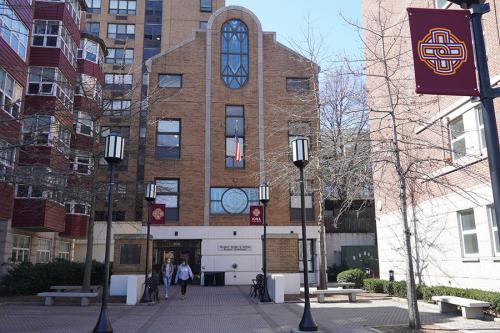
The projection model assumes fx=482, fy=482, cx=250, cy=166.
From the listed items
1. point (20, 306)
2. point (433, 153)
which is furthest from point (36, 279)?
point (433, 153)

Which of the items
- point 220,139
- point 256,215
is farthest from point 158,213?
point 220,139

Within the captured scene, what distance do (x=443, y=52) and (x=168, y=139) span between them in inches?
1079

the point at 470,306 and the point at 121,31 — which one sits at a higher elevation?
the point at 121,31

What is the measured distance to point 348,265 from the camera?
3291 centimetres

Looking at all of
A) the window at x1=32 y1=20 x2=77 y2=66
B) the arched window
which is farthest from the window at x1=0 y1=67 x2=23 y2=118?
the arched window

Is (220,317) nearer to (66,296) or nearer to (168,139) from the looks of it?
(66,296)

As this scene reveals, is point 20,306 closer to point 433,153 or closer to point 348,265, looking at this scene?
point 433,153

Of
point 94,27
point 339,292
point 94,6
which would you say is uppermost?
point 94,6

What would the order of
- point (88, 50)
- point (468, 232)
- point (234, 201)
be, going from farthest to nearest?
point (88, 50) → point (234, 201) → point (468, 232)

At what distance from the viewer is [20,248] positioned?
85.3 feet

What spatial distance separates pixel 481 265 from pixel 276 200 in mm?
16794

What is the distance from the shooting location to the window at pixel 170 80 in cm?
3225

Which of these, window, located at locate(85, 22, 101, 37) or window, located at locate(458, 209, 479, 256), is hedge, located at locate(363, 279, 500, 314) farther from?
window, located at locate(85, 22, 101, 37)

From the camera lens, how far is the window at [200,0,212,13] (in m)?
50.2
